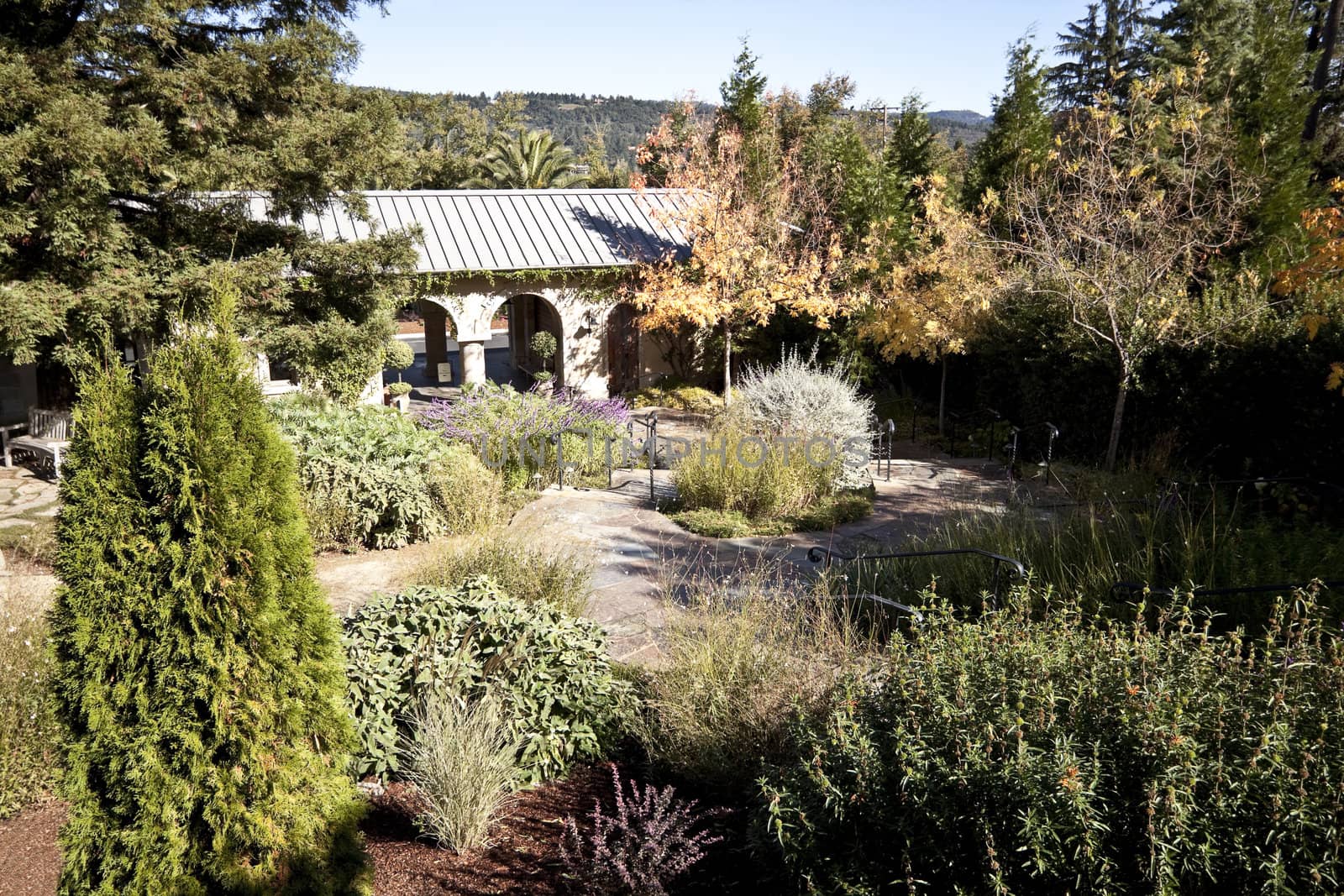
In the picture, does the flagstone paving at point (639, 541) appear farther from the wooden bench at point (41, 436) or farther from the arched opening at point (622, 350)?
the arched opening at point (622, 350)

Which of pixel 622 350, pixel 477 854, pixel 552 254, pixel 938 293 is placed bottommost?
pixel 477 854

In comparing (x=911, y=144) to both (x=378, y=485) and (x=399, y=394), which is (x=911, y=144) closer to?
(x=399, y=394)

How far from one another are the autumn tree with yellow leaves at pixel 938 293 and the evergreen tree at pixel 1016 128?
171cm

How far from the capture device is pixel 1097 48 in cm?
3850

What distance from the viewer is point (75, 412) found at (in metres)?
2.93

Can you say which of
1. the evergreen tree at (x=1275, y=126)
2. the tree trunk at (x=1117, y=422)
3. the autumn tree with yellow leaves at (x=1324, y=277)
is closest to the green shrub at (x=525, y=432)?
the tree trunk at (x=1117, y=422)

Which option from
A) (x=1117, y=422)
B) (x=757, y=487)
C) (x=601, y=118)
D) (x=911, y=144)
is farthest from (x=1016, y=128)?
(x=601, y=118)

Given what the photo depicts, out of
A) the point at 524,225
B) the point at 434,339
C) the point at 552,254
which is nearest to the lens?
the point at 552,254

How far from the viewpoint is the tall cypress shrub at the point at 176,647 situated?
9.35ft

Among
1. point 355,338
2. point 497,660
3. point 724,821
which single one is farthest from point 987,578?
point 355,338

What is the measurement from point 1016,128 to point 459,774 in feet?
52.0

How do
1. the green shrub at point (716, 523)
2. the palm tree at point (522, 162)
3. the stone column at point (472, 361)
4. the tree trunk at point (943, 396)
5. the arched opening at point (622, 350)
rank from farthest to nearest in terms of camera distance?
the palm tree at point (522, 162)
the arched opening at point (622, 350)
the stone column at point (472, 361)
the tree trunk at point (943, 396)
the green shrub at point (716, 523)

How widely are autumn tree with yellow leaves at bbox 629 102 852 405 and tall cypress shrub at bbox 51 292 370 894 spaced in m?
13.0

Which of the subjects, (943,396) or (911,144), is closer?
(943,396)
